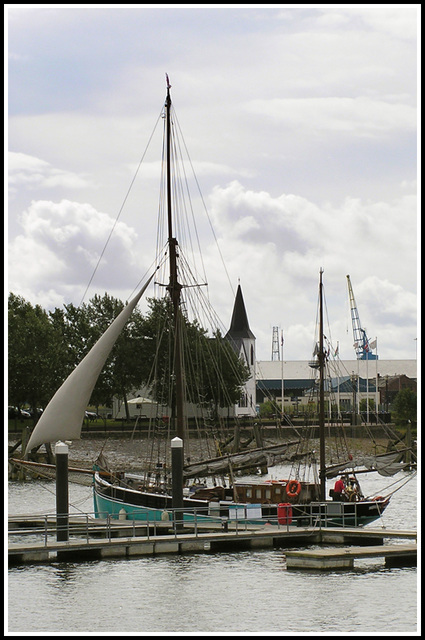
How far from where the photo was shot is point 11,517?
42.7 meters

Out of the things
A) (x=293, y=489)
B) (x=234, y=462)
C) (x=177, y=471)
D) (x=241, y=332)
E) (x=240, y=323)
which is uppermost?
(x=240, y=323)

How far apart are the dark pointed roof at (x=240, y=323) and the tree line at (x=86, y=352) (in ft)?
199

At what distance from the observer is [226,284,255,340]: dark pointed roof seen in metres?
171

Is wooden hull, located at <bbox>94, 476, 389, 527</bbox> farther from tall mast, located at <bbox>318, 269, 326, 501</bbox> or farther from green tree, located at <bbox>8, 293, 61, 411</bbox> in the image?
green tree, located at <bbox>8, 293, 61, 411</bbox>

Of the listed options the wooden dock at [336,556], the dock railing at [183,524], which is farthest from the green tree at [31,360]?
the wooden dock at [336,556]

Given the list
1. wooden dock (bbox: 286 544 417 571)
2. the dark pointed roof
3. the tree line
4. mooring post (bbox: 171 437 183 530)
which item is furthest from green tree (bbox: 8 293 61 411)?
the dark pointed roof

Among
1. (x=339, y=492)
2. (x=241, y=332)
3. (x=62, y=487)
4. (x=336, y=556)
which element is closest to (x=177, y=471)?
(x=62, y=487)

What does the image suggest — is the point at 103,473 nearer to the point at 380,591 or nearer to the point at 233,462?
the point at 233,462

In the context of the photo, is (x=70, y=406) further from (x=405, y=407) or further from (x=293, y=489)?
(x=405, y=407)

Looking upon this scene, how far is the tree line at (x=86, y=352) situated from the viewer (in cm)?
9331

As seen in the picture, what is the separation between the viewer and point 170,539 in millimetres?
35688

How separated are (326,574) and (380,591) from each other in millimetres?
2149

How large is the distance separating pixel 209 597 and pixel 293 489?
13478 mm

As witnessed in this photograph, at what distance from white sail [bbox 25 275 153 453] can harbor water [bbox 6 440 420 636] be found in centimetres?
723
